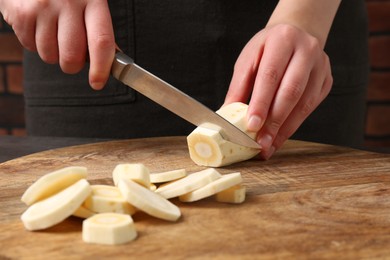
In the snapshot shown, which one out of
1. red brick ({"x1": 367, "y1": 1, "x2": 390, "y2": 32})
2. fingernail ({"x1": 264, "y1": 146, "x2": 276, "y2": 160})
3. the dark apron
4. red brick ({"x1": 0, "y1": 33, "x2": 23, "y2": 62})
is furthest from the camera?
red brick ({"x1": 0, "y1": 33, "x2": 23, "y2": 62})

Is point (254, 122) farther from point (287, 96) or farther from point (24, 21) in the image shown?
point (24, 21)

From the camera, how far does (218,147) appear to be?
117cm

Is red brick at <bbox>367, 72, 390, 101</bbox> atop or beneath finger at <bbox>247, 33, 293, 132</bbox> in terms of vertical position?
beneath

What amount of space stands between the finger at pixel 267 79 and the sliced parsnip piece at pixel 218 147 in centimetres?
3

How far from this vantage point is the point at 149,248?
2.64 ft

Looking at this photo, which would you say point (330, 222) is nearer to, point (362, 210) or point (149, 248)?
point (362, 210)

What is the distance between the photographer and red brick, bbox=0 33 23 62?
239cm

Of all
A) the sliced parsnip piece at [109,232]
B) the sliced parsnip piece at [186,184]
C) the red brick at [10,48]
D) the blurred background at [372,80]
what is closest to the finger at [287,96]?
the sliced parsnip piece at [186,184]

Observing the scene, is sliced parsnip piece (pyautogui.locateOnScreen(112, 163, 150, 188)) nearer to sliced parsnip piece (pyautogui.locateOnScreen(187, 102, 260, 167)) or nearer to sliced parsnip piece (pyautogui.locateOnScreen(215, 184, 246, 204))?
sliced parsnip piece (pyautogui.locateOnScreen(215, 184, 246, 204))

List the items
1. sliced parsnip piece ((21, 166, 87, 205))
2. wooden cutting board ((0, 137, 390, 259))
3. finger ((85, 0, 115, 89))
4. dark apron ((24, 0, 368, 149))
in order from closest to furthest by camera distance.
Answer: wooden cutting board ((0, 137, 390, 259)) → sliced parsnip piece ((21, 166, 87, 205)) → finger ((85, 0, 115, 89)) → dark apron ((24, 0, 368, 149))

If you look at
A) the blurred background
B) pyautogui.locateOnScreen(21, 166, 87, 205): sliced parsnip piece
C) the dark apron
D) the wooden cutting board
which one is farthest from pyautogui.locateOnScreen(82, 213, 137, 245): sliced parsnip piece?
the blurred background

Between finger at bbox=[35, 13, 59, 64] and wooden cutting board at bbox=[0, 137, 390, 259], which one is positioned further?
finger at bbox=[35, 13, 59, 64]

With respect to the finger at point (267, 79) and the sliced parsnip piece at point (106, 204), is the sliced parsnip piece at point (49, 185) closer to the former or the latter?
the sliced parsnip piece at point (106, 204)

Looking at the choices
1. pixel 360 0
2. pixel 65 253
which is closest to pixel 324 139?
pixel 360 0
